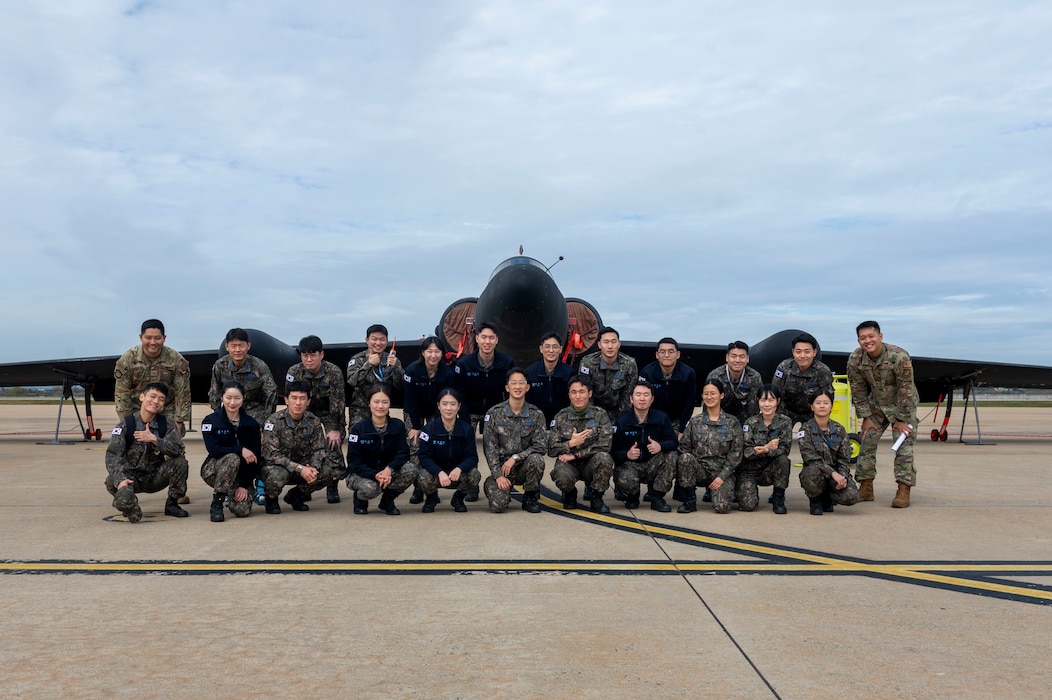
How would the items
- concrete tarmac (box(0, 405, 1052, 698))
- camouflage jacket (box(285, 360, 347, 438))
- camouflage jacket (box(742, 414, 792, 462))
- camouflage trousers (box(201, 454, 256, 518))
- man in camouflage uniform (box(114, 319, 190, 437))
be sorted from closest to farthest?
1. concrete tarmac (box(0, 405, 1052, 698))
2. camouflage trousers (box(201, 454, 256, 518))
3. camouflage jacket (box(742, 414, 792, 462))
4. man in camouflage uniform (box(114, 319, 190, 437))
5. camouflage jacket (box(285, 360, 347, 438))

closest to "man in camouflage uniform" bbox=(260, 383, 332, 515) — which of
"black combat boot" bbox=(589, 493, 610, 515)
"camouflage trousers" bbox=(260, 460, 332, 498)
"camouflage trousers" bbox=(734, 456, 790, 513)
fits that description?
"camouflage trousers" bbox=(260, 460, 332, 498)

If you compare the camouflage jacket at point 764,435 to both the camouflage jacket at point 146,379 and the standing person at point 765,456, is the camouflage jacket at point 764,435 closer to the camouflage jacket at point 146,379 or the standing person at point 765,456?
the standing person at point 765,456

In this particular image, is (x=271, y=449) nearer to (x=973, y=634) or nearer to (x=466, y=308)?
(x=973, y=634)

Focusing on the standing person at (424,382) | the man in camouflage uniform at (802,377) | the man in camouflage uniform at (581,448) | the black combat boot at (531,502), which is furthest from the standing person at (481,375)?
the man in camouflage uniform at (802,377)

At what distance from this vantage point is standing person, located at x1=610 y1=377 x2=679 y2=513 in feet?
20.0

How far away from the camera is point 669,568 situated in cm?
396

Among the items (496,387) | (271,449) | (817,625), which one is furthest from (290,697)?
(496,387)

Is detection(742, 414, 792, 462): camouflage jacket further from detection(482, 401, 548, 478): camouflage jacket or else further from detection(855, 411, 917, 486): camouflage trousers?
detection(482, 401, 548, 478): camouflage jacket

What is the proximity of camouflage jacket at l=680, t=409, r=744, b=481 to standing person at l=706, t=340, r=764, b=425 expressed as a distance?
847 millimetres

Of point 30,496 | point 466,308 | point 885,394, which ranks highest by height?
point 466,308

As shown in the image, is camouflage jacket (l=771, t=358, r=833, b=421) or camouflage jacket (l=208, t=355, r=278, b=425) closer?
camouflage jacket (l=208, t=355, r=278, b=425)

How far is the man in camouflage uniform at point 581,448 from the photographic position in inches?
236

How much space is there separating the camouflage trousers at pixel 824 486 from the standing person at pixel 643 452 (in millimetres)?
1105

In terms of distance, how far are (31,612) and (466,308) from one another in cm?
1003
